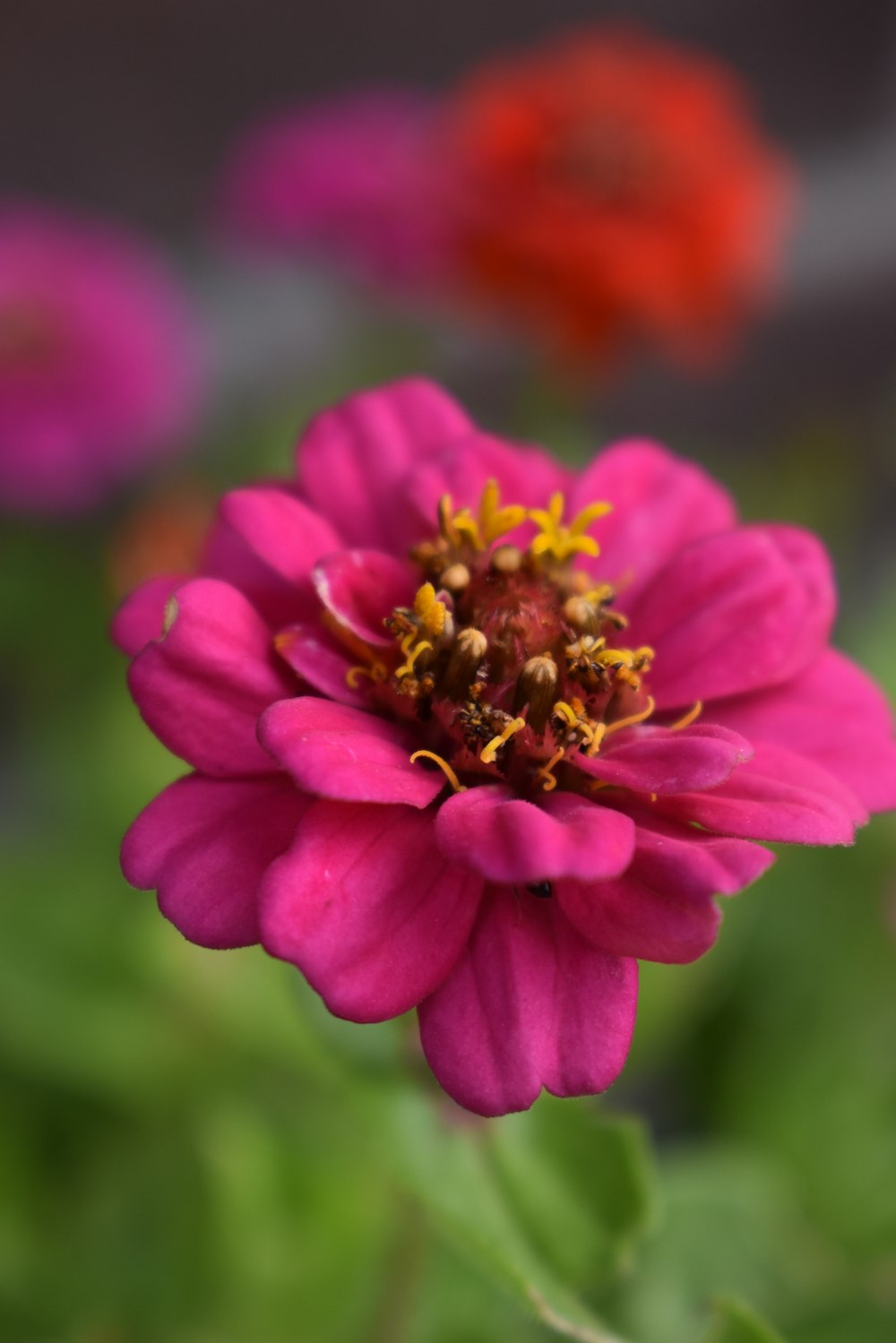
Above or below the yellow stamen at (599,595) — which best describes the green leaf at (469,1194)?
below

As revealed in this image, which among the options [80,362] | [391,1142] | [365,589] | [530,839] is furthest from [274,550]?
[80,362]

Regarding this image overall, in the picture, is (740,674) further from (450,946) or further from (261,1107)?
(261,1107)

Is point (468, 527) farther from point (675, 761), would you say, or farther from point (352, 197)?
point (352, 197)

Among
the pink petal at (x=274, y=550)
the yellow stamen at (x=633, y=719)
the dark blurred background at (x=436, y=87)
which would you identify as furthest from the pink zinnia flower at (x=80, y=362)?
the yellow stamen at (x=633, y=719)

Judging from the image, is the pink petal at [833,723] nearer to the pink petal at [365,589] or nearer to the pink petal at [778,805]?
the pink petal at [778,805]

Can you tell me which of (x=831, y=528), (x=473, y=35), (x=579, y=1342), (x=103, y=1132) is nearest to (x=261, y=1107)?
(x=103, y=1132)

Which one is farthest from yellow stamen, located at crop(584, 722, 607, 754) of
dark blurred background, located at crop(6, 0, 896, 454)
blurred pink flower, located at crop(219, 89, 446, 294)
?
dark blurred background, located at crop(6, 0, 896, 454)
